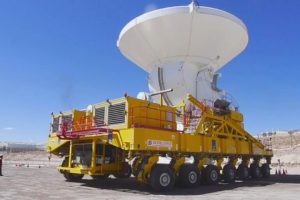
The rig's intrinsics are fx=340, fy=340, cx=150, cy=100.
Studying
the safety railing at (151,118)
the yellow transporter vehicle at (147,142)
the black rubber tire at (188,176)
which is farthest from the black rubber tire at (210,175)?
the safety railing at (151,118)

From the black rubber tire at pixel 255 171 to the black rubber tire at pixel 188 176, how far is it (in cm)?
708

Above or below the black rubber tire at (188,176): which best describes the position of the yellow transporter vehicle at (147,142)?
above

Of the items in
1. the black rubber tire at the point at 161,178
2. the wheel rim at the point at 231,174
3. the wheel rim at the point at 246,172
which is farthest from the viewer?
the wheel rim at the point at 246,172

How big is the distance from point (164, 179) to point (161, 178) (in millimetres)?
201

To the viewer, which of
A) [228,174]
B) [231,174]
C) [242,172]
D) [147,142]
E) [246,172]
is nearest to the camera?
[147,142]

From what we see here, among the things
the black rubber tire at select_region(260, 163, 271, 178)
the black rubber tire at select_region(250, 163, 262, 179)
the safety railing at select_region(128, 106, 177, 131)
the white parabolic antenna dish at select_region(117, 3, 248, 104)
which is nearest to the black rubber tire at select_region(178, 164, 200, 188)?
the safety railing at select_region(128, 106, 177, 131)

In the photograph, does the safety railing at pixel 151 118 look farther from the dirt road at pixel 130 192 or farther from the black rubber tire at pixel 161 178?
the dirt road at pixel 130 192

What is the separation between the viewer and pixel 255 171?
21.0 m

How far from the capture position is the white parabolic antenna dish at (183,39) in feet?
70.5

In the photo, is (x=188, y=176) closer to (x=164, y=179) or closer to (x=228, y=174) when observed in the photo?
(x=164, y=179)

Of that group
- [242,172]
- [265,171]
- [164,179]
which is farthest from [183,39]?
[164,179]

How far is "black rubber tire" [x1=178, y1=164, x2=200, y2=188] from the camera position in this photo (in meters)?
14.7

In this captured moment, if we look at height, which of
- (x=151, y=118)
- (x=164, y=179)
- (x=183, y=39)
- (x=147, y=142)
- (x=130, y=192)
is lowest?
(x=130, y=192)

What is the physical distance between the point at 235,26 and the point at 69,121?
13.0m
